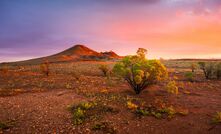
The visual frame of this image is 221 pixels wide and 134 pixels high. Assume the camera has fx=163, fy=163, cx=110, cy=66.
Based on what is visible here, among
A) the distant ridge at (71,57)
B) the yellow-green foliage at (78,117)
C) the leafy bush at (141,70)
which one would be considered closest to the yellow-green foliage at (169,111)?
the leafy bush at (141,70)

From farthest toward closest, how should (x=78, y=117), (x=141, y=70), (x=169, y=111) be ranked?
(x=141, y=70), (x=169, y=111), (x=78, y=117)

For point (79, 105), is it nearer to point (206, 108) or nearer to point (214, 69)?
point (206, 108)

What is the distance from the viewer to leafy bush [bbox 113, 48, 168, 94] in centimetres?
1384

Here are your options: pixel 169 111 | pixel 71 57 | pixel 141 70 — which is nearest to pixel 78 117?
pixel 169 111

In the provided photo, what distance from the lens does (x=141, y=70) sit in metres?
13.6

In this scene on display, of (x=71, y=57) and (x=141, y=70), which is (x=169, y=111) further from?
(x=71, y=57)

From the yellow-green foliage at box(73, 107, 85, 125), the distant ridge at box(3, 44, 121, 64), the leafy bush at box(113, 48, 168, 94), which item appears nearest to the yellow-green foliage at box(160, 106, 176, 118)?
the leafy bush at box(113, 48, 168, 94)

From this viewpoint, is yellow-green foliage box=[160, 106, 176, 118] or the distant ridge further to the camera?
the distant ridge

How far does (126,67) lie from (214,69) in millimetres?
20010

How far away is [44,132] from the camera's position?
24.7 ft

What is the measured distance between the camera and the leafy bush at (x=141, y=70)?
1384cm

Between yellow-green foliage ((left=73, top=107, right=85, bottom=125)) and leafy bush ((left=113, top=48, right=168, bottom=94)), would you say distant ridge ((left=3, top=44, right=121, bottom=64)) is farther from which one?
yellow-green foliage ((left=73, top=107, right=85, bottom=125))

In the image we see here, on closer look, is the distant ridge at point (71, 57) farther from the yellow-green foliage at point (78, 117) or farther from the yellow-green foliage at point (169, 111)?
the yellow-green foliage at point (169, 111)

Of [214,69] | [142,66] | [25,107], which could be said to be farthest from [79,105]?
[214,69]
